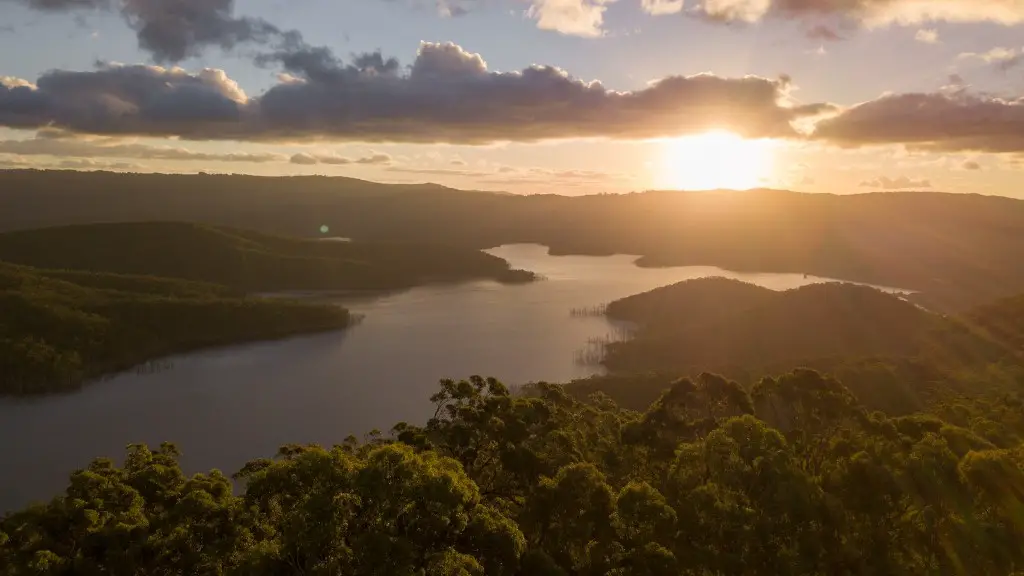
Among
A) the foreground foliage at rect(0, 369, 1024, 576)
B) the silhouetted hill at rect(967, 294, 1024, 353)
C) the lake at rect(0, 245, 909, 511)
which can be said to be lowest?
the lake at rect(0, 245, 909, 511)

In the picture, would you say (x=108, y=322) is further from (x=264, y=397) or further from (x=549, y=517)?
(x=549, y=517)

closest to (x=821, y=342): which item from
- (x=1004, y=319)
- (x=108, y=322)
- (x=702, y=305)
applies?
(x=1004, y=319)

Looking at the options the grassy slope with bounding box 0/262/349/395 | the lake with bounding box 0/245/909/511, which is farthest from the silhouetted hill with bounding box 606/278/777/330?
the grassy slope with bounding box 0/262/349/395

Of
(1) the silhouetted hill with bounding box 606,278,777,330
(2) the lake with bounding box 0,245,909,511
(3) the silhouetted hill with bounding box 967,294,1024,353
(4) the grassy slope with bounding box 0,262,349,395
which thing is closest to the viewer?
(2) the lake with bounding box 0,245,909,511

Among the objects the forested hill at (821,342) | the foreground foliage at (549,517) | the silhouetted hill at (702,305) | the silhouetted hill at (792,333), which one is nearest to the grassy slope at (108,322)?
the silhouetted hill at (702,305)

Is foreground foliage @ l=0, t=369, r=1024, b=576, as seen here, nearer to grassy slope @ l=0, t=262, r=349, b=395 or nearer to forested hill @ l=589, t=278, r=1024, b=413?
forested hill @ l=589, t=278, r=1024, b=413

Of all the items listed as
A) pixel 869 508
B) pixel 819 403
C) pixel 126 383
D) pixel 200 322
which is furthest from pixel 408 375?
pixel 869 508
